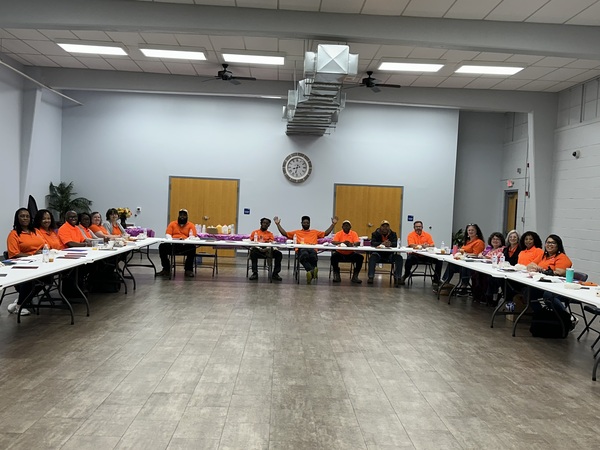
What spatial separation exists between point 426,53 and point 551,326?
459 cm

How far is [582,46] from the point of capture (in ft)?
23.4

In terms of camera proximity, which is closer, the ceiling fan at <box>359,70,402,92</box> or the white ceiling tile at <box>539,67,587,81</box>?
the white ceiling tile at <box>539,67,587,81</box>

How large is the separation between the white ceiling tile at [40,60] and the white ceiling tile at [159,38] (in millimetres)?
2639

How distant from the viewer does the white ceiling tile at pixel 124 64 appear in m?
9.43

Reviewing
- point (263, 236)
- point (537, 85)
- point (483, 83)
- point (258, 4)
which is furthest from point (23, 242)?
point (537, 85)

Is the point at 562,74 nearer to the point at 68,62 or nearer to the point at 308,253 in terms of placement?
the point at 308,253

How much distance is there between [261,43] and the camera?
8062 mm

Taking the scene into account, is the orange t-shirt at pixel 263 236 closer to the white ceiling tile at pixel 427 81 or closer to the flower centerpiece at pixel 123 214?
the flower centerpiece at pixel 123 214

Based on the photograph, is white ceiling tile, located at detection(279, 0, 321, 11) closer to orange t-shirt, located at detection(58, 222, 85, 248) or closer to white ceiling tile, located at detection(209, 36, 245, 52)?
white ceiling tile, located at detection(209, 36, 245, 52)

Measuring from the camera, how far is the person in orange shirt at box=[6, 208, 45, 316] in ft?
18.8

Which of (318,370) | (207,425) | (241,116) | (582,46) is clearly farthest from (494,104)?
(207,425)

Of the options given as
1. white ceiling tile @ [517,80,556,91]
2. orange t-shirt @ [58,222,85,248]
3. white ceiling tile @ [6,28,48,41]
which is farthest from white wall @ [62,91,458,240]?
orange t-shirt @ [58,222,85,248]

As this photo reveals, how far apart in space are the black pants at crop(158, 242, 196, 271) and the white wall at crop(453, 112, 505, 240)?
7066 millimetres

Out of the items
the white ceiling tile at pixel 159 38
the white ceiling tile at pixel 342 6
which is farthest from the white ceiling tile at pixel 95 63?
the white ceiling tile at pixel 342 6
